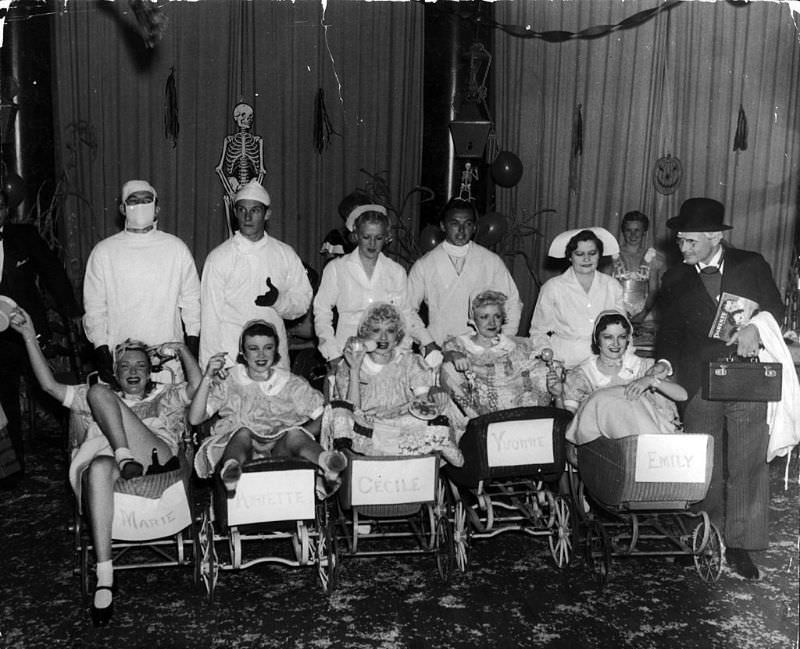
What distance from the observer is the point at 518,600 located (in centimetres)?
450

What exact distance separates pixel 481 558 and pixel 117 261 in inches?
107

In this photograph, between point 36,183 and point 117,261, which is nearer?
point 117,261

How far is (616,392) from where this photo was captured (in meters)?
4.76

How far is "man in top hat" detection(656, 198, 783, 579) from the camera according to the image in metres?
4.80

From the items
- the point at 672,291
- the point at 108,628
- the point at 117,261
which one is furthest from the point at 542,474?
the point at 117,261

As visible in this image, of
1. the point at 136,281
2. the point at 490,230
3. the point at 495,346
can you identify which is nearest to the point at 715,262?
the point at 495,346

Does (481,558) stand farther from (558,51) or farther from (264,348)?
(558,51)

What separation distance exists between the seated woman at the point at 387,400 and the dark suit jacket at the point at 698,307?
48.8 inches

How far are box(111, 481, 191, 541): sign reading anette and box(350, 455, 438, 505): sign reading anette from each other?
0.84 m

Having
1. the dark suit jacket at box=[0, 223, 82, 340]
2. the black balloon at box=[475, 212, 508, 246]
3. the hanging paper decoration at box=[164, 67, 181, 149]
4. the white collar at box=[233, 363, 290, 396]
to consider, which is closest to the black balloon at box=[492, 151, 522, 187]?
the black balloon at box=[475, 212, 508, 246]

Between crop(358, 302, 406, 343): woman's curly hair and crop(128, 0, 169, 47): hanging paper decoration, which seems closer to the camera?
crop(128, 0, 169, 47): hanging paper decoration

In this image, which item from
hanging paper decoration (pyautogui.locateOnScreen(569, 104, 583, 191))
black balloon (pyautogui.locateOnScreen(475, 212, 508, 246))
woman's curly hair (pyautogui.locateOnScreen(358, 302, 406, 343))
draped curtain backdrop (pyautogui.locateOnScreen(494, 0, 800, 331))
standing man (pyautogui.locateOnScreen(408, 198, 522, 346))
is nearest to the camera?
woman's curly hair (pyautogui.locateOnScreen(358, 302, 406, 343))

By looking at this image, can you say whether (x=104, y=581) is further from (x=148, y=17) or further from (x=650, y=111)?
(x=650, y=111)

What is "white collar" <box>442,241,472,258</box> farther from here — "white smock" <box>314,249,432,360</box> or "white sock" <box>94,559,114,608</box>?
"white sock" <box>94,559,114,608</box>
